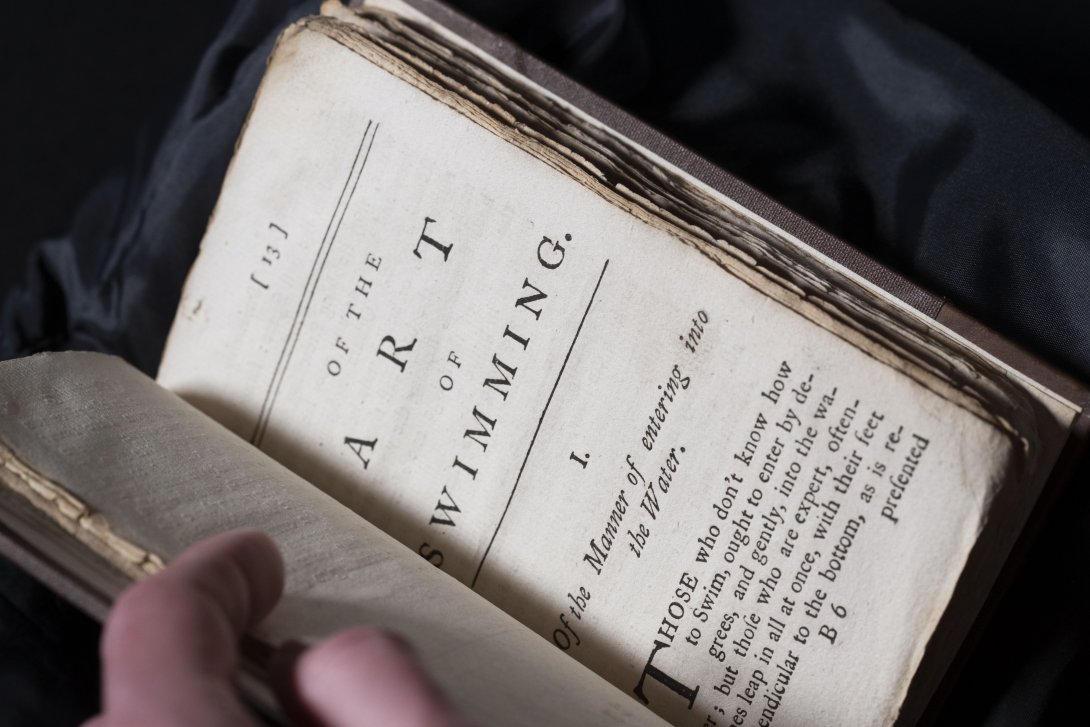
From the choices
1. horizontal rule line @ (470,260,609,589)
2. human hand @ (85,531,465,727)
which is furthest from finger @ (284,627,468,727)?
horizontal rule line @ (470,260,609,589)

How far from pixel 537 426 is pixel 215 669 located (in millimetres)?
230

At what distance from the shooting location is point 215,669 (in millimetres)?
388

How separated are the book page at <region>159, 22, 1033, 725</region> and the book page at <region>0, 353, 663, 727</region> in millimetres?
39

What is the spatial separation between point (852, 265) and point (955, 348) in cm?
7

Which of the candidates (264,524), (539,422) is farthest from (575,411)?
(264,524)

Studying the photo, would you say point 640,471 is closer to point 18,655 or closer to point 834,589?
point 834,589

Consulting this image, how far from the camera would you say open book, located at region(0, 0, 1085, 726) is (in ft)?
1.59

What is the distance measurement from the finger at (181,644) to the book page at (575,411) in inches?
7.3

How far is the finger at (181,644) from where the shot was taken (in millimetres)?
376

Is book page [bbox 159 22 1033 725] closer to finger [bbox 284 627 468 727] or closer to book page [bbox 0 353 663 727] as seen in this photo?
book page [bbox 0 353 663 727]

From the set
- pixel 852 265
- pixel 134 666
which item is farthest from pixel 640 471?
pixel 134 666

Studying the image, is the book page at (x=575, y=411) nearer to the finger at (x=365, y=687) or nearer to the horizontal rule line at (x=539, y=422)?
the horizontal rule line at (x=539, y=422)

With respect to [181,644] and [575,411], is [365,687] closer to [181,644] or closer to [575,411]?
[181,644]

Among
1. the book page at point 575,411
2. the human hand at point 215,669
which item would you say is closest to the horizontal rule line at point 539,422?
the book page at point 575,411
